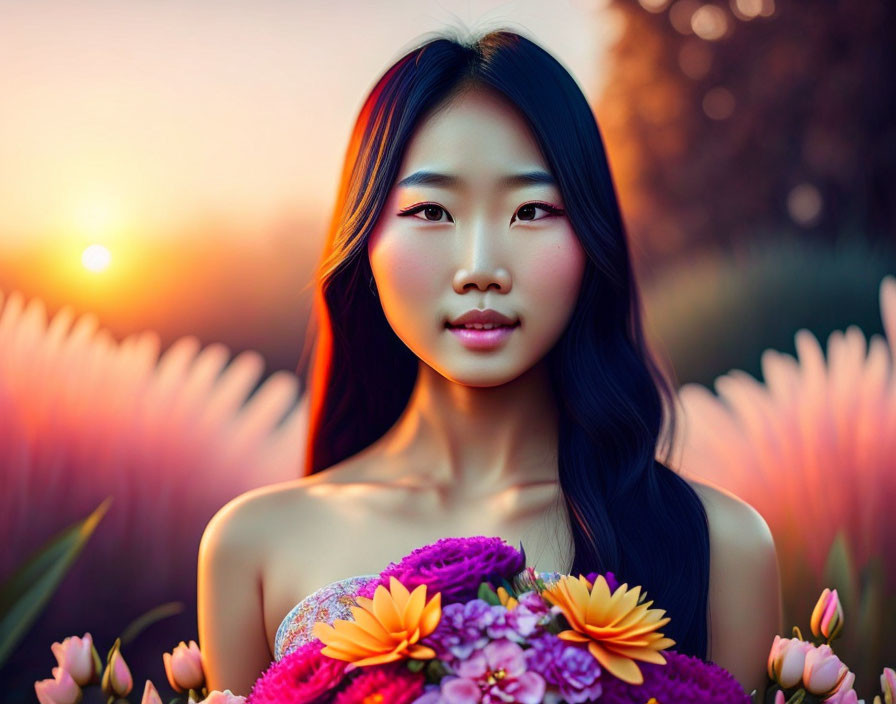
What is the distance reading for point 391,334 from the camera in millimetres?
1945

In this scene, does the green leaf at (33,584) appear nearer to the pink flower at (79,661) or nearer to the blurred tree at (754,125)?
the pink flower at (79,661)

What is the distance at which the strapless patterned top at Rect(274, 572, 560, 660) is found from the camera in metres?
1.69

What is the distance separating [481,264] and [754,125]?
1120 mm

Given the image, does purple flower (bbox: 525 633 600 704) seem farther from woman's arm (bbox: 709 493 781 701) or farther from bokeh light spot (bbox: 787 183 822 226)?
bokeh light spot (bbox: 787 183 822 226)

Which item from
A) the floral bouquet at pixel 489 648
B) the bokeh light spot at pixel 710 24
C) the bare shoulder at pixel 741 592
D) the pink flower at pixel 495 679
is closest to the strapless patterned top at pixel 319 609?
A: the bare shoulder at pixel 741 592

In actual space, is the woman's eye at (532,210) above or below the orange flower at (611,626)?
above

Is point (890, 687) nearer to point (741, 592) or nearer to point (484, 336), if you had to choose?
point (741, 592)

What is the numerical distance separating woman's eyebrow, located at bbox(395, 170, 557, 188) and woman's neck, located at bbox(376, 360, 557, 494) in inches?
11.7

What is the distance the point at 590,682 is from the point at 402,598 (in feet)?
0.63

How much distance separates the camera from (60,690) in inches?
68.7

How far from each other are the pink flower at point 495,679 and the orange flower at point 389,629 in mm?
35

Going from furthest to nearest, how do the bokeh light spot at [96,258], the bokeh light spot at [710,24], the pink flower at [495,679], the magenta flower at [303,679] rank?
the bokeh light spot at [710,24] < the bokeh light spot at [96,258] < the magenta flower at [303,679] < the pink flower at [495,679]

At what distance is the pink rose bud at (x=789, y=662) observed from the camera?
1.63 meters

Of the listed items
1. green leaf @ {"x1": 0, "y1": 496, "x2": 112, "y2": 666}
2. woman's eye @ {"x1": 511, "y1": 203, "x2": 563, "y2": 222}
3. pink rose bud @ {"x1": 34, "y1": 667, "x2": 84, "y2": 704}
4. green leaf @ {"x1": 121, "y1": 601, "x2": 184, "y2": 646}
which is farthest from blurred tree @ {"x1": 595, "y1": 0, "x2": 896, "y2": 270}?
pink rose bud @ {"x1": 34, "y1": 667, "x2": 84, "y2": 704}
